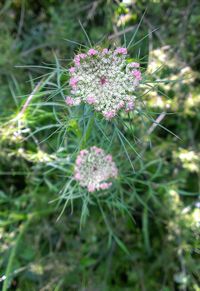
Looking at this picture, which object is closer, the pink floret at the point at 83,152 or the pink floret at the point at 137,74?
the pink floret at the point at 137,74

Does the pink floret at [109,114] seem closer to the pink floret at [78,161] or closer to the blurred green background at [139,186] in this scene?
the pink floret at [78,161]

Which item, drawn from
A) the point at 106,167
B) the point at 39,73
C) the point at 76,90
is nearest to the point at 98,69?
the point at 76,90

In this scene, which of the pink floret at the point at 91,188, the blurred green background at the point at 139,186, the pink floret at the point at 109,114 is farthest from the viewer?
the blurred green background at the point at 139,186

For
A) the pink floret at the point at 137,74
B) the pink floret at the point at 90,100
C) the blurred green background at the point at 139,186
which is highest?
the pink floret at the point at 137,74

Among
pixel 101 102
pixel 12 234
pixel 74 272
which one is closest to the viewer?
pixel 101 102

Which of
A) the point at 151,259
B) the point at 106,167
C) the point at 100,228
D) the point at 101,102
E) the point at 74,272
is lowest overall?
the point at 151,259

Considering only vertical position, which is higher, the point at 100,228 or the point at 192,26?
the point at 192,26

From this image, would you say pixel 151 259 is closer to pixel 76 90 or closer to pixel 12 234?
pixel 12 234

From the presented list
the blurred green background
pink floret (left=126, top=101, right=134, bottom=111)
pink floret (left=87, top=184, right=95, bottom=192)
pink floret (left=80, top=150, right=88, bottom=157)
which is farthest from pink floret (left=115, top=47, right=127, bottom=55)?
the blurred green background

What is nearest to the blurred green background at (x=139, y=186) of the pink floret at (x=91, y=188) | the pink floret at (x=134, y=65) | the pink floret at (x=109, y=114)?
the pink floret at (x=91, y=188)
